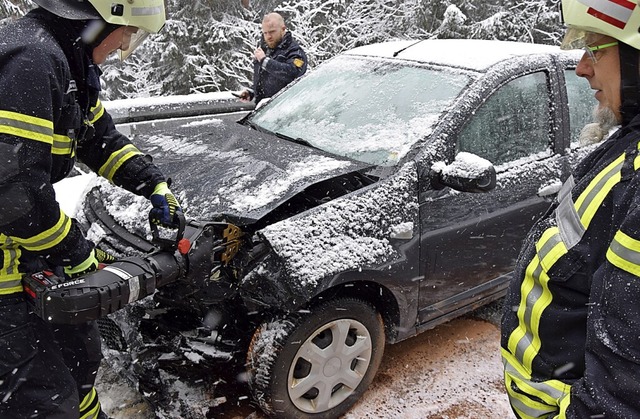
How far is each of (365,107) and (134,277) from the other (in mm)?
1887

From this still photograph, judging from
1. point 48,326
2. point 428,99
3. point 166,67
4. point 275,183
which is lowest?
point 166,67

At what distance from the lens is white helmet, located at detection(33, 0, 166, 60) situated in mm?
1704

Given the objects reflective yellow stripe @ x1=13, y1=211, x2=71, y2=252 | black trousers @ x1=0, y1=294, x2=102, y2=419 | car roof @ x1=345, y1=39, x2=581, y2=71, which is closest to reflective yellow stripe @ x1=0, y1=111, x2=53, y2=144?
reflective yellow stripe @ x1=13, y1=211, x2=71, y2=252

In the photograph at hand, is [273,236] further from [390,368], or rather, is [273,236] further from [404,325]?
[390,368]

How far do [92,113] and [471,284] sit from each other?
2.27 m

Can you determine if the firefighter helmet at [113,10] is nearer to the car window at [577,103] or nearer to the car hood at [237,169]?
the car hood at [237,169]

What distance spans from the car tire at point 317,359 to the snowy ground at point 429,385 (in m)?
0.23

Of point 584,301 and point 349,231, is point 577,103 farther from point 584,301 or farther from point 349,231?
point 584,301

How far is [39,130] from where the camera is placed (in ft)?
5.17

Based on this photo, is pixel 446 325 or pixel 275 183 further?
pixel 446 325

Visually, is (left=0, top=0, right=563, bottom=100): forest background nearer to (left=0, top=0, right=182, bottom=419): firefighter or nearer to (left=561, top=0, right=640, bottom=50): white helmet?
(left=0, top=0, right=182, bottom=419): firefighter

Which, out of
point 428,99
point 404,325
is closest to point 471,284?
point 404,325

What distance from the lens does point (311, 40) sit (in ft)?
50.5

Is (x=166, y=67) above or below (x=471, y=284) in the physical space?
below
